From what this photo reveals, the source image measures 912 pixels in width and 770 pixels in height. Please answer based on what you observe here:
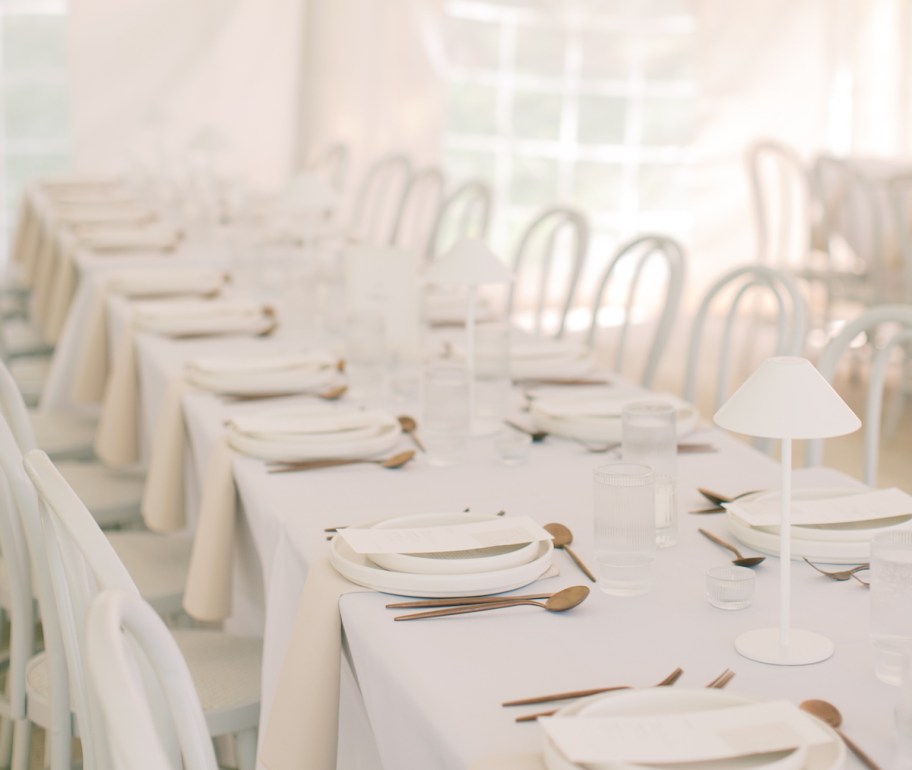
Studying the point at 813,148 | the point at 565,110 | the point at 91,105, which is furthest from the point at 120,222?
the point at 813,148

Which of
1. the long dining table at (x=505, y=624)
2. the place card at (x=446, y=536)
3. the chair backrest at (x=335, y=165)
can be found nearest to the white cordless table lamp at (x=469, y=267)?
the long dining table at (x=505, y=624)

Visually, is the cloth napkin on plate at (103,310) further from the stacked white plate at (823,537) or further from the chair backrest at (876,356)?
the stacked white plate at (823,537)

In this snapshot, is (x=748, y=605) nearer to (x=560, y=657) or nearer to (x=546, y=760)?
(x=560, y=657)

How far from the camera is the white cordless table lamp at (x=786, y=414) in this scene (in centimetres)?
109

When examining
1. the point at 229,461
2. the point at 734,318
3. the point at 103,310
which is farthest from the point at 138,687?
the point at 103,310

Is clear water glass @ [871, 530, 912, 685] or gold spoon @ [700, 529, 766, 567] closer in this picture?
clear water glass @ [871, 530, 912, 685]

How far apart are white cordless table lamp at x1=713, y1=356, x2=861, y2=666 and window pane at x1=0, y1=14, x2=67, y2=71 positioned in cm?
554

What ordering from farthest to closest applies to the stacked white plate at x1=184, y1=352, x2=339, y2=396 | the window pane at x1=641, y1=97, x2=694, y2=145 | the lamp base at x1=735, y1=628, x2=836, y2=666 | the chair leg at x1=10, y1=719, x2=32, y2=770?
the window pane at x1=641, y1=97, x2=694, y2=145
the stacked white plate at x1=184, y1=352, x2=339, y2=396
the chair leg at x1=10, y1=719, x2=32, y2=770
the lamp base at x1=735, y1=628, x2=836, y2=666

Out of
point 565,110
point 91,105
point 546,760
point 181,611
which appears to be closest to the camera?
point 546,760

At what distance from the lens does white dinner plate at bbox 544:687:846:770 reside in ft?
3.03

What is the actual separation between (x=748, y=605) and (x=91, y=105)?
18.3 feet

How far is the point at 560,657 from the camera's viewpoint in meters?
1.17

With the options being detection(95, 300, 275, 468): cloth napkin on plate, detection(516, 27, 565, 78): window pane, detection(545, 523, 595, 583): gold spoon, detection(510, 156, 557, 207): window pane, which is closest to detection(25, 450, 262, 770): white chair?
detection(545, 523, 595, 583): gold spoon

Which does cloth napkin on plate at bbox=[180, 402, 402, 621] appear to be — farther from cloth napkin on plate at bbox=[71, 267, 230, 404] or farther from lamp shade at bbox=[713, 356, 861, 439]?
cloth napkin on plate at bbox=[71, 267, 230, 404]
